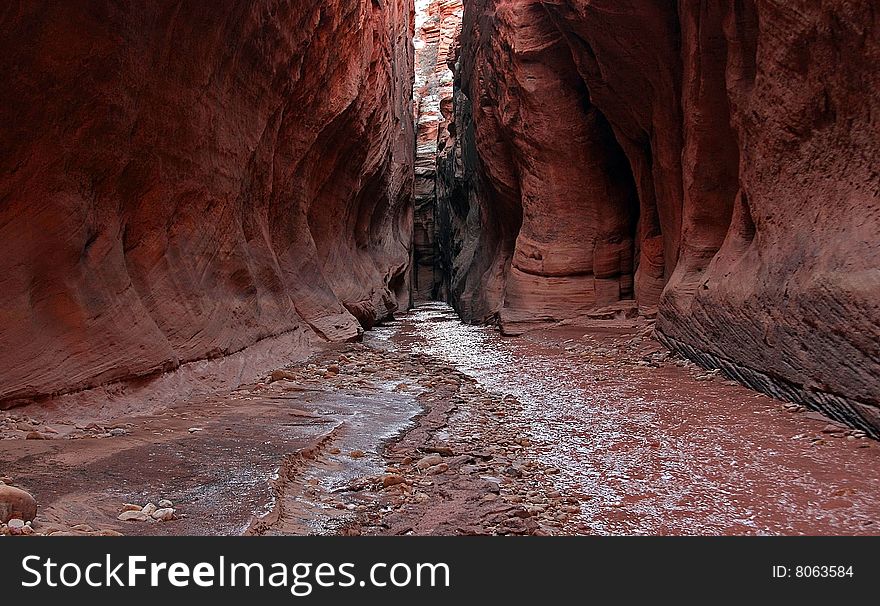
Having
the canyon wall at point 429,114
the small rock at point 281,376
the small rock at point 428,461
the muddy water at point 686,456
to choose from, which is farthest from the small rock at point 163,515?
the canyon wall at point 429,114

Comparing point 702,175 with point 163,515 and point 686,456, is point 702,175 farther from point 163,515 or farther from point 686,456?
point 163,515

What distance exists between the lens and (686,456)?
4.04 meters

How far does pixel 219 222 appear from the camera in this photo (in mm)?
7574

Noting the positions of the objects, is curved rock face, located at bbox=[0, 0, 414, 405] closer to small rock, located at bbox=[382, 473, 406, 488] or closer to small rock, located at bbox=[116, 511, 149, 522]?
small rock, located at bbox=[116, 511, 149, 522]

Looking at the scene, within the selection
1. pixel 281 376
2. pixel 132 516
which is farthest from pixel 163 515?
pixel 281 376

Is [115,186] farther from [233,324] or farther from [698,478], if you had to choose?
[698,478]

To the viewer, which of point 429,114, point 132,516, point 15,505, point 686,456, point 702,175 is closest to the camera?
point 15,505

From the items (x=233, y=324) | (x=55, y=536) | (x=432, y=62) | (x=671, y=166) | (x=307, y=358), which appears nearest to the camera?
(x=55, y=536)

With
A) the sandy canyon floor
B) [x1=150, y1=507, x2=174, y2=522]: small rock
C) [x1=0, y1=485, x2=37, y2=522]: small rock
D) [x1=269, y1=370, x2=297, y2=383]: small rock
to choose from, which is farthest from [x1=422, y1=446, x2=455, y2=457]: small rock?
[x1=269, y1=370, x2=297, y2=383]: small rock

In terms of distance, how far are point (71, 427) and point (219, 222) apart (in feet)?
11.6

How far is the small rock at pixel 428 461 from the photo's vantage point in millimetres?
4020

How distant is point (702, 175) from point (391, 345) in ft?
Result: 19.7

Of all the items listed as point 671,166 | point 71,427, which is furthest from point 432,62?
point 71,427

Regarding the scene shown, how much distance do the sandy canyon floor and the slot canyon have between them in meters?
0.02
